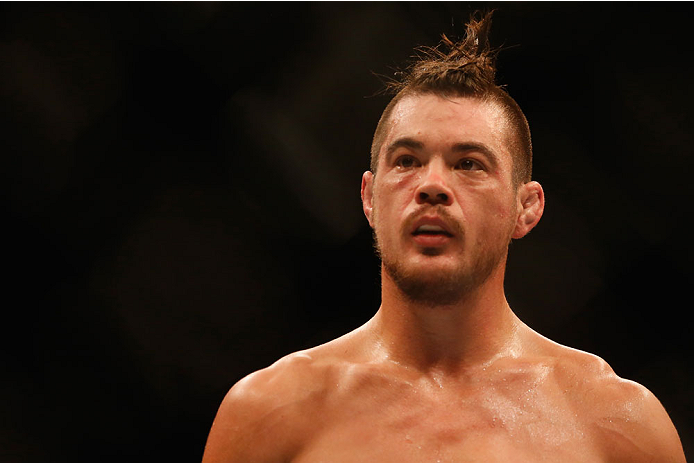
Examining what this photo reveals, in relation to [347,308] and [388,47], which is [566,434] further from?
[388,47]

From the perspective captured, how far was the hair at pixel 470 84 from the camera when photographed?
1.36m

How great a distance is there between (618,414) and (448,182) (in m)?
0.43

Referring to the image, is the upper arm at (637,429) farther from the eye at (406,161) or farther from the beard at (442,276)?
the eye at (406,161)

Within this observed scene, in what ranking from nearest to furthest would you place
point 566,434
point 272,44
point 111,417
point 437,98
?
point 566,434, point 437,98, point 111,417, point 272,44

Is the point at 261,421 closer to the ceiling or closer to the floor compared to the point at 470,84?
closer to the floor

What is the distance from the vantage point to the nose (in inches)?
49.4

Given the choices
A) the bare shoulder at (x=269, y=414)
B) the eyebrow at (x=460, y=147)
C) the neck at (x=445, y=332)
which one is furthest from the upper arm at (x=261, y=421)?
the eyebrow at (x=460, y=147)

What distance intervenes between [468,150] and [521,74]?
0.43m

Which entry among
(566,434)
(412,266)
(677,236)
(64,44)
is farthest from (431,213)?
(64,44)

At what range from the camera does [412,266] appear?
1.27 m

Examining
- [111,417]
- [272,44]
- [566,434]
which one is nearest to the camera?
[566,434]

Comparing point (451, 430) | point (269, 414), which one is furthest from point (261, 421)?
point (451, 430)

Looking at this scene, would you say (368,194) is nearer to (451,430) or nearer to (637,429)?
(451,430)

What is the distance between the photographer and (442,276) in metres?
1.26
